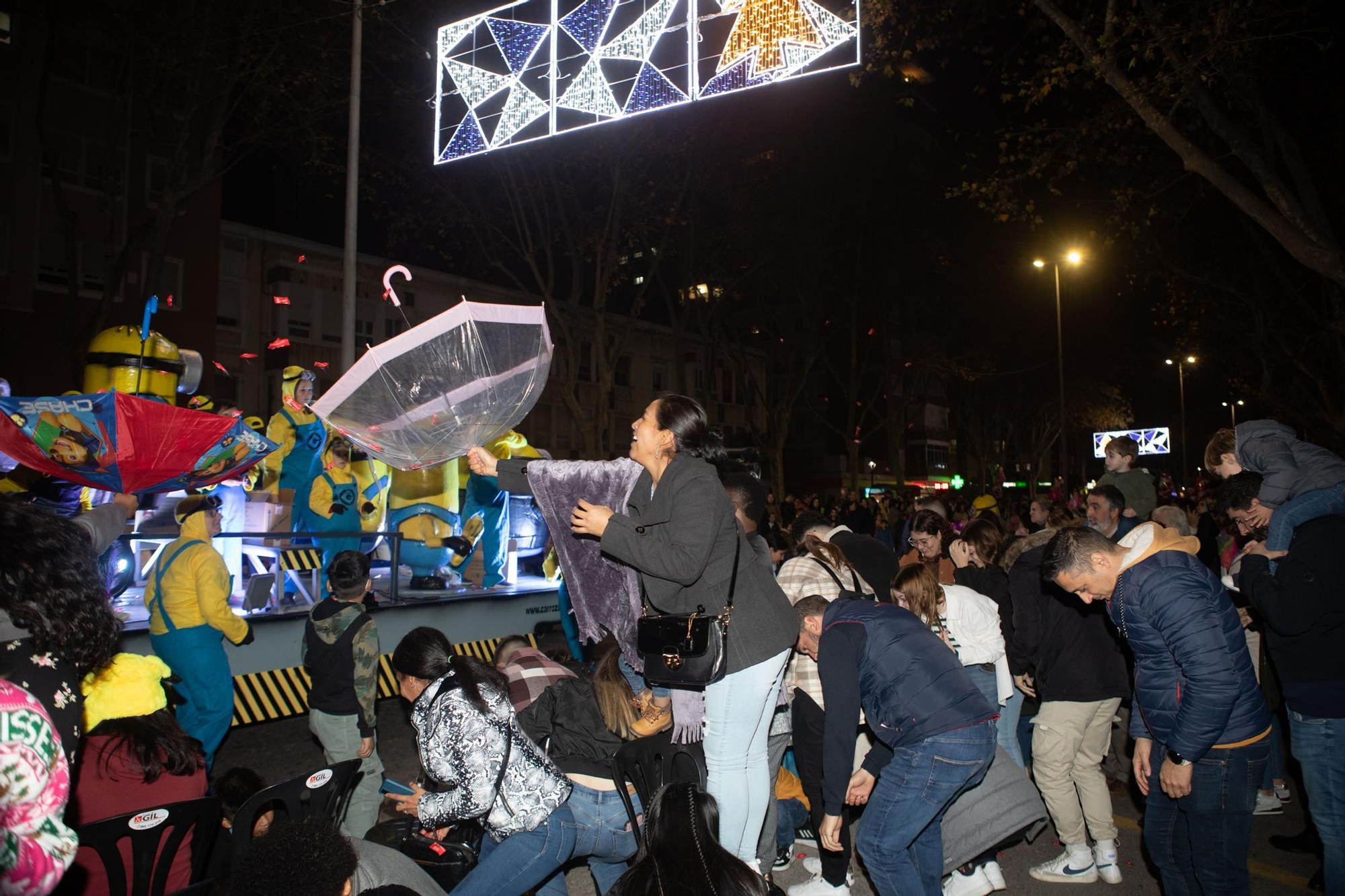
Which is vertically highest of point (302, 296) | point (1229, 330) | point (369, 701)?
point (302, 296)

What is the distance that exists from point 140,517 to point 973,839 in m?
7.44

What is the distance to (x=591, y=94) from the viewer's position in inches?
332

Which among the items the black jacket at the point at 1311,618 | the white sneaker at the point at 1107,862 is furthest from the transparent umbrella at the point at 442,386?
the white sneaker at the point at 1107,862

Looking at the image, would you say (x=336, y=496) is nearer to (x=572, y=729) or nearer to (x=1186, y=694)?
(x=572, y=729)

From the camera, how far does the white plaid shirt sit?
4.47 m

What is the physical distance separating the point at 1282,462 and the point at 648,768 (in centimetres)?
341

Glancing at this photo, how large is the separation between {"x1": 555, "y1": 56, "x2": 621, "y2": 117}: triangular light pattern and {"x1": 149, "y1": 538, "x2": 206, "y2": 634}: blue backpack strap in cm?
535

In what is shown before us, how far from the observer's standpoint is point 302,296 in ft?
93.5

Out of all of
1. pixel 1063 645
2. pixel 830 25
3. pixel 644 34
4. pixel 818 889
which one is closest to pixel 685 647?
pixel 818 889

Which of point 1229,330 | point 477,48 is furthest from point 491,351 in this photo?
point 1229,330

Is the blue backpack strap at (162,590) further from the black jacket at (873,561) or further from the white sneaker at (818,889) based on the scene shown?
the black jacket at (873,561)

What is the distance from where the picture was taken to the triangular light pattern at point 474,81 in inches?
352

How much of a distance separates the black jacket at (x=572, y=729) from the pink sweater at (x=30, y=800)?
1.93m

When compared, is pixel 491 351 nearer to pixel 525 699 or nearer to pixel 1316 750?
pixel 525 699
